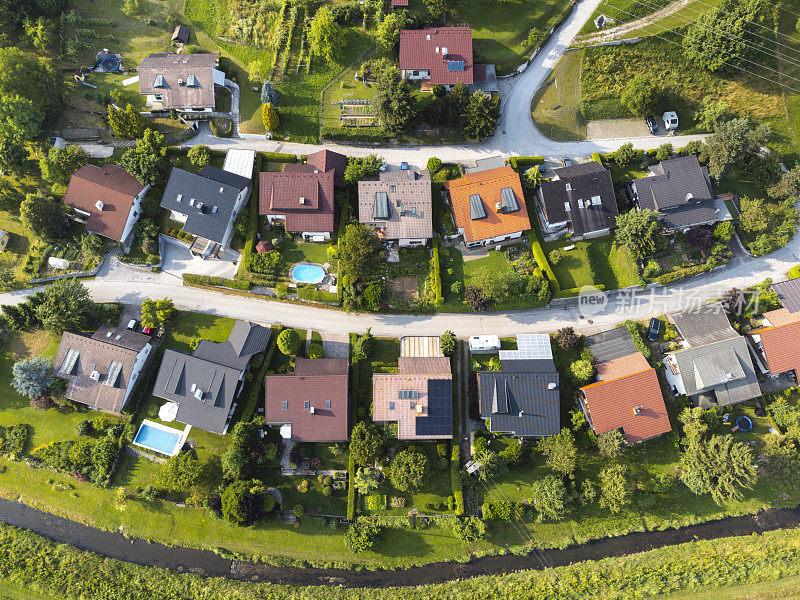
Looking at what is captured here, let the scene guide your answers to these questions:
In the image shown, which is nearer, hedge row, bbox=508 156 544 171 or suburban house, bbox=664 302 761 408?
suburban house, bbox=664 302 761 408

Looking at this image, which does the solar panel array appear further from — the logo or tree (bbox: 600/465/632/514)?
the logo

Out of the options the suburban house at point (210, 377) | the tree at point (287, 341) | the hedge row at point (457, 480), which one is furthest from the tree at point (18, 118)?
the hedge row at point (457, 480)

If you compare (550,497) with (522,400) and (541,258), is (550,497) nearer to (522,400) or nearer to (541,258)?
(522,400)

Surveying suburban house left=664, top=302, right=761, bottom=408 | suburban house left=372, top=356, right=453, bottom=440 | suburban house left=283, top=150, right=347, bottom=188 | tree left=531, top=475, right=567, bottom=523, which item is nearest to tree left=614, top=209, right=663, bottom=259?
suburban house left=664, top=302, right=761, bottom=408

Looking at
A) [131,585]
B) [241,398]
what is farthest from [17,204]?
[131,585]

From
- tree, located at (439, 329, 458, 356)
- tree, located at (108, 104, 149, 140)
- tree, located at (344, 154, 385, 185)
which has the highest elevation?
tree, located at (108, 104, 149, 140)

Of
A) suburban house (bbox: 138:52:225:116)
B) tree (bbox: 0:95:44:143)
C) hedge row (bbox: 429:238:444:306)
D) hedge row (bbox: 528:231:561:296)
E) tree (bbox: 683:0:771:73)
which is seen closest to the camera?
hedge row (bbox: 429:238:444:306)

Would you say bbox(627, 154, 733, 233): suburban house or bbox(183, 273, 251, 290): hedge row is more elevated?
bbox(627, 154, 733, 233): suburban house
